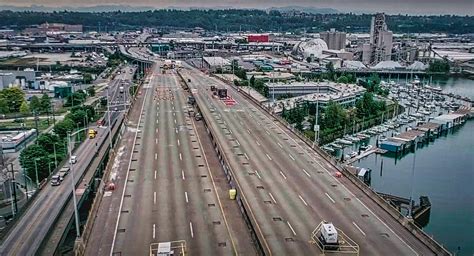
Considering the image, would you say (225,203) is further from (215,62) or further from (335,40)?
(335,40)

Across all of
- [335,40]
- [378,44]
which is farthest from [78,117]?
[335,40]

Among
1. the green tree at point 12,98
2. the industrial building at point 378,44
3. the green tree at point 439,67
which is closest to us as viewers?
the green tree at point 12,98

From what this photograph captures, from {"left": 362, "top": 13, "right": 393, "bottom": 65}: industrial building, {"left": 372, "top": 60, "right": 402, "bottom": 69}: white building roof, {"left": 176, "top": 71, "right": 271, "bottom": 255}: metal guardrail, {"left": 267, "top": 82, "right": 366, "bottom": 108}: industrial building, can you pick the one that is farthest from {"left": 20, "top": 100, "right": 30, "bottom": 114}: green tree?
{"left": 362, "top": 13, "right": 393, "bottom": 65}: industrial building

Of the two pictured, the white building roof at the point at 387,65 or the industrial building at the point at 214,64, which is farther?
the white building roof at the point at 387,65

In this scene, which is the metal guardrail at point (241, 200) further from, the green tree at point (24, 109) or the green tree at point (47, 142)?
the green tree at point (24, 109)

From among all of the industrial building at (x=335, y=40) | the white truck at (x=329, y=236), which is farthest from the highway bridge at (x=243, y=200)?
the industrial building at (x=335, y=40)
